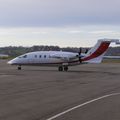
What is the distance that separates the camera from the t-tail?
49.0m

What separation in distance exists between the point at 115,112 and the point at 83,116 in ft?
4.93

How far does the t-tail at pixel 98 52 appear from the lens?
4900cm

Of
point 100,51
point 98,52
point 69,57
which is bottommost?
point 69,57

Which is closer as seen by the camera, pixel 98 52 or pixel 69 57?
pixel 69 57

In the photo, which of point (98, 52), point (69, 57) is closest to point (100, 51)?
point (98, 52)

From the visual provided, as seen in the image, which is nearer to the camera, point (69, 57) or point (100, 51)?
point (69, 57)

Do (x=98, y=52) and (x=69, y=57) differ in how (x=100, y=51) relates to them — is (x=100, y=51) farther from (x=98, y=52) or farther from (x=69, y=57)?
(x=69, y=57)

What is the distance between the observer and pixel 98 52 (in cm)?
4966

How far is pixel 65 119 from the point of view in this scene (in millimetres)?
12852

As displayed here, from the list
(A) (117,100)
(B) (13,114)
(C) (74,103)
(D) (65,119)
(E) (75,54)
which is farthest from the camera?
(E) (75,54)

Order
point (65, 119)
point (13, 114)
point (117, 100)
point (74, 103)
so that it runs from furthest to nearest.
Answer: point (117, 100) → point (74, 103) → point (13, 114) → point (65, 119)

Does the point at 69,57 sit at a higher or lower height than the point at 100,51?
lower

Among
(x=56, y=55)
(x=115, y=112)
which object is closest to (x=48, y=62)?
(x=56, y=55)

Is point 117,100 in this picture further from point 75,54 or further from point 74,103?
point 75,54
